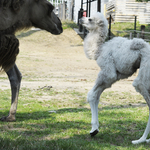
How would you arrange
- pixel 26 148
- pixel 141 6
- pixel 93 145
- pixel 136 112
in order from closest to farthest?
1. pixel 26 148
2. pixel 93 145
3. pixel 136 112
4. pixel 141 6

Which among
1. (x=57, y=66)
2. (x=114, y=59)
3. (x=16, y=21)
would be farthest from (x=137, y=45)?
(x=57, y=66)

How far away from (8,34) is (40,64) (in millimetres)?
11861

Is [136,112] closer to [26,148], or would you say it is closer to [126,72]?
[126,72]

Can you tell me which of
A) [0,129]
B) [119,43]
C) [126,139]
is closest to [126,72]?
[119,43]

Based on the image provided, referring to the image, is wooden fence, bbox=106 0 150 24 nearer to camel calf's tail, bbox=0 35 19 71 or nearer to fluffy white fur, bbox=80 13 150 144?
fluffy white fur, bbox=80 13 150 144

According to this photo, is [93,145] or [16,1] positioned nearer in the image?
[16,1]

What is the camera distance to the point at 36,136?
423cm

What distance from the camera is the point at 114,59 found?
415cm

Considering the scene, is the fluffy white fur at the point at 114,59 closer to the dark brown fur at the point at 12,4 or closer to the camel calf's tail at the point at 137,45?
the camel calf's tail at the point at 137,45

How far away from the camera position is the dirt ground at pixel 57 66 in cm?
966

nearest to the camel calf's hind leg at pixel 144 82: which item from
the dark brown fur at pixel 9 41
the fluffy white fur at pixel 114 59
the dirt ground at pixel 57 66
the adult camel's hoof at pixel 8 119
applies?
the fluffy white fur at pixel 114 59

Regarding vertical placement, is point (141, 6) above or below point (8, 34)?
below

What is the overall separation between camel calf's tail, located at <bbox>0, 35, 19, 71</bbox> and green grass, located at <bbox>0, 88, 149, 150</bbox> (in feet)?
3.74

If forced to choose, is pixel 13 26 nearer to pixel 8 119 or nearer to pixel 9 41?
pixel 9 41
